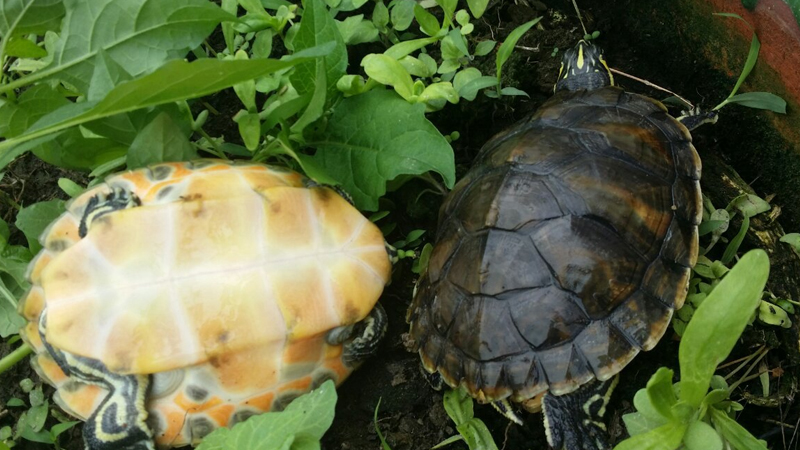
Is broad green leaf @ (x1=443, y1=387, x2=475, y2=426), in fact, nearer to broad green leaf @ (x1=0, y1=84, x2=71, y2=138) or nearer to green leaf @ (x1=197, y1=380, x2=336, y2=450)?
green leaf @ (x1=197, y1=380, x2=336, y2=450)

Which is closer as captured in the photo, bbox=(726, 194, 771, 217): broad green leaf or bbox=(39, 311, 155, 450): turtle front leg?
bbox=(39, 311, 155, 450): turtle front leg

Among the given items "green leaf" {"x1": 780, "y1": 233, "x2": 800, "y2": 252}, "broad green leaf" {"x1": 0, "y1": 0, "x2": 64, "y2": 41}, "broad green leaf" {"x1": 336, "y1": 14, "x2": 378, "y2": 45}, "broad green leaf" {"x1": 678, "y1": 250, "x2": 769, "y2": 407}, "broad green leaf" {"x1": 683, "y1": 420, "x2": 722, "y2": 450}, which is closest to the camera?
"broad green leaf" {"x1": 678, "y1": 250, "x2": 769, "y2": 407}

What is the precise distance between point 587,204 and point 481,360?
16.7 inches

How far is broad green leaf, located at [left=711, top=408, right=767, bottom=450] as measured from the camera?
1.25 meters

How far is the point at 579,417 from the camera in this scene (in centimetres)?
155

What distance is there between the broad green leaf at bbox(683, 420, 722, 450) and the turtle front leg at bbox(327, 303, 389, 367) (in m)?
0.68

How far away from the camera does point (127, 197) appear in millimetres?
1516

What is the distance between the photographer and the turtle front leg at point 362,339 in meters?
1.56

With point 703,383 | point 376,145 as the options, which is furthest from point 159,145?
point 703,383

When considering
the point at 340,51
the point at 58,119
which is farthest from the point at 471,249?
the point at 58,119

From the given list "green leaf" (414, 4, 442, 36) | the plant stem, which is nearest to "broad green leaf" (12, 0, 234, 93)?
"green leaf" (414, 4, 442, 36)

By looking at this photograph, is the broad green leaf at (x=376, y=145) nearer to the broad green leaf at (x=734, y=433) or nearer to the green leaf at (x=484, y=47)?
the green leaf at (x=484, y=47)

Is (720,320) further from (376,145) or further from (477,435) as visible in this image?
(376,145)

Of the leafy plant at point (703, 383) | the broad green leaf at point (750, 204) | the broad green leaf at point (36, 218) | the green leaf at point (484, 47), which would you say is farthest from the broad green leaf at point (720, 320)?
the broad green leaf at point (36, 218)
